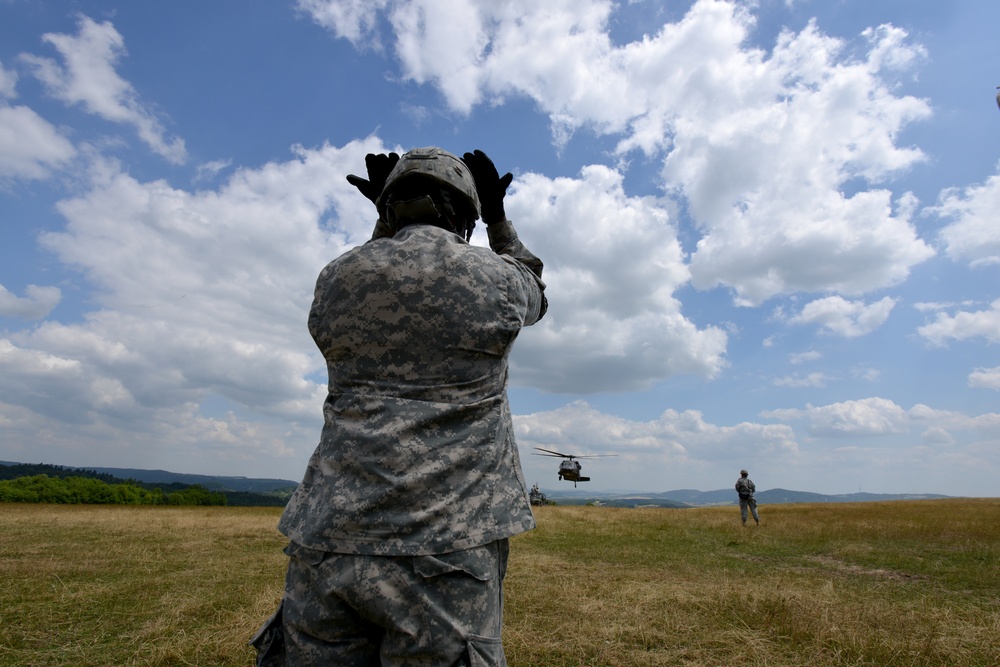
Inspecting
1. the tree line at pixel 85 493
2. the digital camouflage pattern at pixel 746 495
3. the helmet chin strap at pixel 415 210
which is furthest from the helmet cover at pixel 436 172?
the tree line at pixel 85 493

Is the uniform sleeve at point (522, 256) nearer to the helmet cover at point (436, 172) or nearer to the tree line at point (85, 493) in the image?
the helmet cover at point (436, 172)

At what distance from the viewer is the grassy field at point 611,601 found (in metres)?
4.81

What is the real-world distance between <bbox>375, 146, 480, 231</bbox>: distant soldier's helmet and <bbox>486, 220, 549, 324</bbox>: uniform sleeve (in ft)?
0.74

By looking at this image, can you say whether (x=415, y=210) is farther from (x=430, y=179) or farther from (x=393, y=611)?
(x=393, y=611)

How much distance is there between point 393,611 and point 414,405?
0.57 meters

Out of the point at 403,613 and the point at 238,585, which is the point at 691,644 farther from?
the point at 238,585

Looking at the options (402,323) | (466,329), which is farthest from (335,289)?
(466,329)

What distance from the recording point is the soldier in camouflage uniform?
1.54 meters

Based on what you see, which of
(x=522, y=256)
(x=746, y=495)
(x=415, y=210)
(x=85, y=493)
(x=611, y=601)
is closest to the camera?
(x=415, y=210)

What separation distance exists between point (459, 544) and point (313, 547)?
42 centimetres

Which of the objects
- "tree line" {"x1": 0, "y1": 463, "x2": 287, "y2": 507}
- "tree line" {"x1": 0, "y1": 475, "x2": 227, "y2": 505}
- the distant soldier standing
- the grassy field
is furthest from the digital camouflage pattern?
"tree line" {"x1": 0, "y1": 475, "x2": 227, "y2": 505}

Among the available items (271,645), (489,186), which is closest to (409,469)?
(271,645)

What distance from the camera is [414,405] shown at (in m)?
1.70

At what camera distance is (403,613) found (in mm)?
1505
